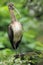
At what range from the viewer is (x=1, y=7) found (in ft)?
24.1

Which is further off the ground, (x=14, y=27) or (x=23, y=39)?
(x=14, y=27)

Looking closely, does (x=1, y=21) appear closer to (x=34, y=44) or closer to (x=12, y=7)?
(x=34, y=44)

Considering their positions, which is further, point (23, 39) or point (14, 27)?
point (23, 39)

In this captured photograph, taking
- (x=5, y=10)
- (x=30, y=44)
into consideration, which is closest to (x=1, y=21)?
(x=5, y=10)

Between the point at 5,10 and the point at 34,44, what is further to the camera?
the point at 5,10

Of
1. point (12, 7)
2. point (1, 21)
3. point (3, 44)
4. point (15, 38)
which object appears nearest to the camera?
point (12, 7)

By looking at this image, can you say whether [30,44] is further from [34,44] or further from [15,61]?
[15,61]

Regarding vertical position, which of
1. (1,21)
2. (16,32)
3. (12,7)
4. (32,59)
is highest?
(12,7)

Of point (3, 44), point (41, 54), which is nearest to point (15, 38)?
point (41, 54)

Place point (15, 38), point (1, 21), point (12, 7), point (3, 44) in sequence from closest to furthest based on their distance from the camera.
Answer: point (12, 7) < point (15, 38) < point (3, 44) < point (1, 21)

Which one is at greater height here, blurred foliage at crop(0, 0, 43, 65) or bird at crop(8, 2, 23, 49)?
bird at crop(8, 2, 23, 49)

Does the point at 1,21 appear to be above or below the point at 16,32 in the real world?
below

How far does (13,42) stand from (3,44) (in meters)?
1.25

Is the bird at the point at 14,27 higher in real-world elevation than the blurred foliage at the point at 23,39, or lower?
higher
